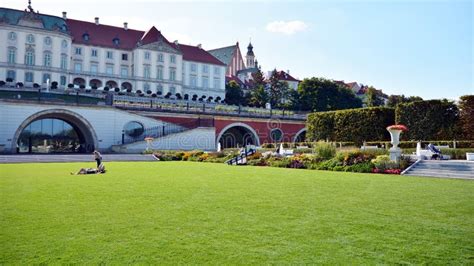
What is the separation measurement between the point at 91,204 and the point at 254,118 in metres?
42.6

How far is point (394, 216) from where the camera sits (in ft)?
23.2

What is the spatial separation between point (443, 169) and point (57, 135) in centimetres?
3701

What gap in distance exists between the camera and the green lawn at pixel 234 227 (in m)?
4.68

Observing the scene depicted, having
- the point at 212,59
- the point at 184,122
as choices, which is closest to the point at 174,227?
the point at 184,122

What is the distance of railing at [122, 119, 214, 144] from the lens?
4022 cm

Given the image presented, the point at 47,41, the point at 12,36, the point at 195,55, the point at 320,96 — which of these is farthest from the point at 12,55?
the point at 320,96

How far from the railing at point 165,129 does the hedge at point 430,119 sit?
20.2m

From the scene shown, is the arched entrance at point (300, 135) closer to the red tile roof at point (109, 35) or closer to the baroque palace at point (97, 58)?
the baroque palace at point (97, 58)

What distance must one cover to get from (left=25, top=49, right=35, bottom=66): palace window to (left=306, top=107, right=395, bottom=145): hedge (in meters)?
44.0

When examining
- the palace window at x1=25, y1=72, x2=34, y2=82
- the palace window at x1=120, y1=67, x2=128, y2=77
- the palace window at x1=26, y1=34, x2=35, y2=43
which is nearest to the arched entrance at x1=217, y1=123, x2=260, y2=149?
the palace window at x1=120, y1=67, x2=128, y2=77

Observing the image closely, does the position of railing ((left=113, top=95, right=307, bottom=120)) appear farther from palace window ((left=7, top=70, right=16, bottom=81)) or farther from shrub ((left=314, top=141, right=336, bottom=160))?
palace window ((left=7, top=70, right=16, bottom=81))

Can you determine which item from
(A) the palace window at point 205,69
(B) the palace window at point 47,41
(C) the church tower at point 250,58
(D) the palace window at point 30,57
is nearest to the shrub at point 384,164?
(D) the palace window at point 30,57

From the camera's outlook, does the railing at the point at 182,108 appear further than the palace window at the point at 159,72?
No

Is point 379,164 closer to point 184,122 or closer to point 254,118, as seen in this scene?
point 184,122
